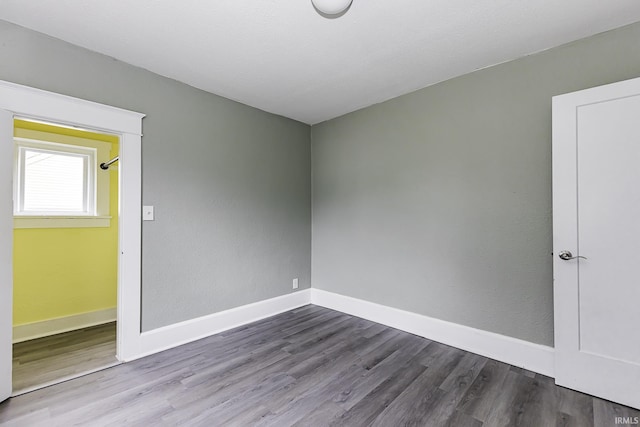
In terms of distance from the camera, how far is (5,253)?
1.85 m

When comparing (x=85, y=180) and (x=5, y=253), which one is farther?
(x=85, y=180)

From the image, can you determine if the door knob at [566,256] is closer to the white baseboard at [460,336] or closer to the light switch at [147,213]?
the white baseboard at [460,336]

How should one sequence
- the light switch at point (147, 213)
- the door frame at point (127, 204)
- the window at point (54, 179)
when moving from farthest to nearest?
1. the window at point (54, 179)
2. the light switch at point (147, 213)
3. the door frame at point (127, 204)

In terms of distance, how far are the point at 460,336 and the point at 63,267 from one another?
4.14m

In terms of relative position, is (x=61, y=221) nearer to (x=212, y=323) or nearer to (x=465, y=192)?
(x=212, y=323)

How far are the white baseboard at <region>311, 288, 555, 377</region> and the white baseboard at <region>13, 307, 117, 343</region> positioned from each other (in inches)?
107

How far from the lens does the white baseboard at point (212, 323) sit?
254 cm

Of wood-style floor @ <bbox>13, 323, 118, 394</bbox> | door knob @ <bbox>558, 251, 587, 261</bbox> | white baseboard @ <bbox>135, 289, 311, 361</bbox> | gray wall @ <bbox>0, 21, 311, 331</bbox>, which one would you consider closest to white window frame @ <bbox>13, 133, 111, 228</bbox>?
wood-style floor @ <bbox>13, 323, 118, 394</bbox>

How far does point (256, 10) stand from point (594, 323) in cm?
305

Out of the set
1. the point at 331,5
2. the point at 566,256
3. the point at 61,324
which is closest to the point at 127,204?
the point at 61,324

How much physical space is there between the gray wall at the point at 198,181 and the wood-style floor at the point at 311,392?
623mm

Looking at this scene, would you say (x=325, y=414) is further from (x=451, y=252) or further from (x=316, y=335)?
(x=451, y=252)

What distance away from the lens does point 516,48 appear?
87.9 inches

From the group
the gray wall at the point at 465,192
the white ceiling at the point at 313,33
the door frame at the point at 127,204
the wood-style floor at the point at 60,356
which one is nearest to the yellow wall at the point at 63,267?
the wood-style floor at the point at 60,356
